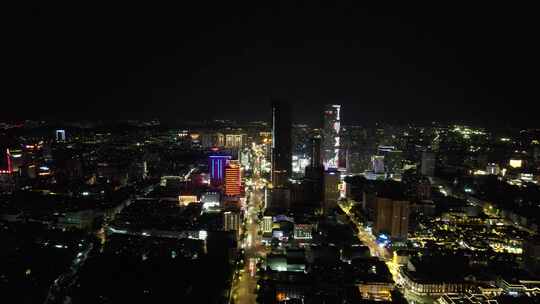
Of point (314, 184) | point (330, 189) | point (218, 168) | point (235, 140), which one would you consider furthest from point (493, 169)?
point (235, 140)

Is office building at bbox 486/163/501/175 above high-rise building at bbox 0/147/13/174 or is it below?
below

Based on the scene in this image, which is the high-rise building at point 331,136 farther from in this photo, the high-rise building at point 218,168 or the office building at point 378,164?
the high-rise building at point 218,168

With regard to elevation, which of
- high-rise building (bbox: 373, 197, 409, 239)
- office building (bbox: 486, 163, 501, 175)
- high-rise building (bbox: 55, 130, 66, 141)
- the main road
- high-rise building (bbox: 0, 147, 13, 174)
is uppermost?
high-rise building (bbox: 55, 130, 66, 141)

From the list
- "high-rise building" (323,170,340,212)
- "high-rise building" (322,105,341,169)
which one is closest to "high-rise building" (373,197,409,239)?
"high-rise building" (323,170,340,212)

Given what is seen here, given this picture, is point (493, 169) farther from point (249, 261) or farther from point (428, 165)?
point (249, 261)

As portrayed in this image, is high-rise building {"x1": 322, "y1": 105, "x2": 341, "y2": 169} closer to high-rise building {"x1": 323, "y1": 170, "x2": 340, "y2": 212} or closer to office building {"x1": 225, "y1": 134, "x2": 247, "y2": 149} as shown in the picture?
high-rise building {"x1": 323, "y1": 170, "x2": 340, "y2": 212}

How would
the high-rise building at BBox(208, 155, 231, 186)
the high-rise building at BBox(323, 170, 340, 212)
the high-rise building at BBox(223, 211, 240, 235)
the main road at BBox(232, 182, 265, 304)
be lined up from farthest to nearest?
the high-rise building at BBox(208, 155, 231, 186), the high-rise building at BBox(323, 170, 340, 212), the high-rise building at BBox(223, 211, 240, 235), the main road at BBox(232, 182, 265, 304)
